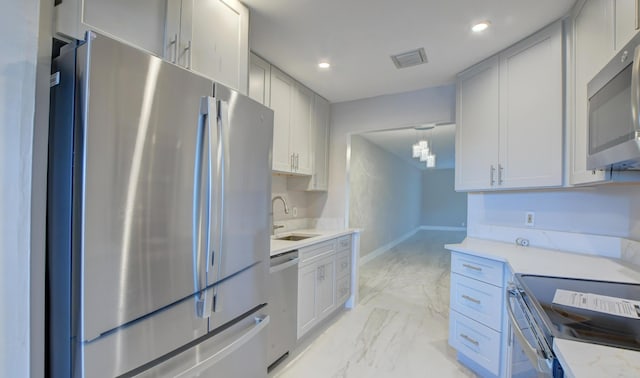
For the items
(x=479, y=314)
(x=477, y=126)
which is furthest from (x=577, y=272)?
(x=477, y=126)

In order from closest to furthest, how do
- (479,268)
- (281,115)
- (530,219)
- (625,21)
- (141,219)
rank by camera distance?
(141,219) → (625,21) → (479,268) → (530,219) → (281,115)

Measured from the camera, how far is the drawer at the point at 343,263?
2933mm

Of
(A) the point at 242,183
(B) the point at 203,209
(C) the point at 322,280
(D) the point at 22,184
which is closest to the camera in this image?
(D) the point at 22,184

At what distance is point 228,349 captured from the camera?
1274 millimetres

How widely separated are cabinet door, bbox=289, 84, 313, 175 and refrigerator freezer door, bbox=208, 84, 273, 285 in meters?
1.29

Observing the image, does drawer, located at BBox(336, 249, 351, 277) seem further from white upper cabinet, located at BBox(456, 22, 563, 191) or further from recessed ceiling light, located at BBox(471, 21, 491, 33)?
recessed ceiling light, located at BBox(471, 21, 491, 33)

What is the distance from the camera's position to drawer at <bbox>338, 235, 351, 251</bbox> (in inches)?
117

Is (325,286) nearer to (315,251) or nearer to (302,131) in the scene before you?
(315,251)

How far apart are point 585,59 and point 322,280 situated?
2410 mm

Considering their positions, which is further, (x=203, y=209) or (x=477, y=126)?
(x=477, y=126)

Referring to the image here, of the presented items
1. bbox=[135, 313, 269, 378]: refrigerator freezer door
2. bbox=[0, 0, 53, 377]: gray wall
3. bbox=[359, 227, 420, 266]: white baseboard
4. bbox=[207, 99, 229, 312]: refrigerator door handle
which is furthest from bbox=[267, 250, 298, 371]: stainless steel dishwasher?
bbox=[359, 227, 420, 266]: white baseboard

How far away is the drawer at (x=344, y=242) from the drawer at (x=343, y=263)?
0.16ft

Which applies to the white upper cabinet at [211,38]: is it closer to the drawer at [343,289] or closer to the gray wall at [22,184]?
the gray wall at [22,184]

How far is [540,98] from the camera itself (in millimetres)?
2008
